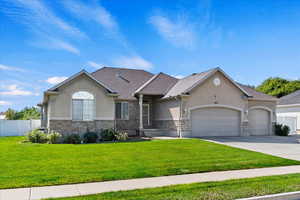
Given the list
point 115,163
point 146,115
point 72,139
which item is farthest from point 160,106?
point 115,163

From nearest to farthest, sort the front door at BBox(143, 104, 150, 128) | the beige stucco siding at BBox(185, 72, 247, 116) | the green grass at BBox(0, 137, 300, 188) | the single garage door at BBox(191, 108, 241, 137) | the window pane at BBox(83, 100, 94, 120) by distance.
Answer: the green grass at BBox(0, 137, 300, 188), the window pane at BBox(83, 100, 94, 120), the beige stucco siding at BBox(185, 72, 247, 116), the single garage door at BBox(191, 108, 241, 137), the front door at BBox(143, 104, 150, 128)

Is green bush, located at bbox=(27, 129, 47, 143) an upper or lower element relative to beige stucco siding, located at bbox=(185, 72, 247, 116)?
lower

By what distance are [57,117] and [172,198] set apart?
1323 centimetres

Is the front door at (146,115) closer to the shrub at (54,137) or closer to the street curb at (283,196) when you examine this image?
the shrub at (54,137)

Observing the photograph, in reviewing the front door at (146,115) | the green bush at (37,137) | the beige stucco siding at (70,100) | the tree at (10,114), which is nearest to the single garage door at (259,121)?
the front door at (146,115)

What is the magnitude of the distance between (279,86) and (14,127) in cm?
4418

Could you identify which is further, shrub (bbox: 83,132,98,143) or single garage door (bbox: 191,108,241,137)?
single garage door (bbox: 191,108,241,137)

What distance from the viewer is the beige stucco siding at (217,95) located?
19.0 metres

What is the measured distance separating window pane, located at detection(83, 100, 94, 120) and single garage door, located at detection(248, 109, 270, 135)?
511 inches

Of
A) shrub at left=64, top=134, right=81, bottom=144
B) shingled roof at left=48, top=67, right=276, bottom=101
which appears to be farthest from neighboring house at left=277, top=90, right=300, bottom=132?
shrub at left=64, top=134, right=81, bottom=144

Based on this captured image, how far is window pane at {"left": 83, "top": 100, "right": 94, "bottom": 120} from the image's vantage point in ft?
58.6

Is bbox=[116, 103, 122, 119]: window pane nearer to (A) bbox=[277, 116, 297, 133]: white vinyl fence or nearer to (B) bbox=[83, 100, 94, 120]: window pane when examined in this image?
(B) bbox=[83, 100, 94, 120]: window pane

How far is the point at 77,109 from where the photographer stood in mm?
17781

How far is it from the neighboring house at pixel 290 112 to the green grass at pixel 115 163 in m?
17.3
